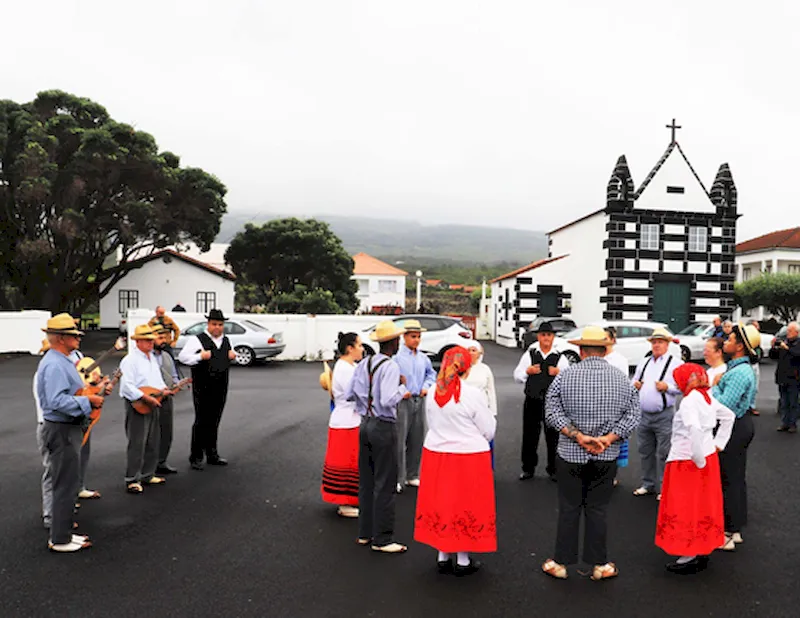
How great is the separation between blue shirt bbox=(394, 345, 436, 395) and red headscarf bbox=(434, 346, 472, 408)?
7.10 ft

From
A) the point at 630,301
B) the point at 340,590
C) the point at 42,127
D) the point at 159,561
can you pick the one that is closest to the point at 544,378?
the point at 340,590

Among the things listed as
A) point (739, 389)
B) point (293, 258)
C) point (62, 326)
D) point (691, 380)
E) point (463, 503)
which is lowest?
point (463, 503)

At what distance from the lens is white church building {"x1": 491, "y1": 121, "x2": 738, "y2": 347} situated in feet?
86.2

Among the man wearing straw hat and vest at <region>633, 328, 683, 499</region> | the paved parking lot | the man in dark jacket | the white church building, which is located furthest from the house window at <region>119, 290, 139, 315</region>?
the man wearing straw hat and vest at <region>633, 328, 683, 499</region>

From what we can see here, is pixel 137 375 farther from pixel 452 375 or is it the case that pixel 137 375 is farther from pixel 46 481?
pixel 452 375

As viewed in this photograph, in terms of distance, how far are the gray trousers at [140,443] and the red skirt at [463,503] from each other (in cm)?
358

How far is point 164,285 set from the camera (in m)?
37.5

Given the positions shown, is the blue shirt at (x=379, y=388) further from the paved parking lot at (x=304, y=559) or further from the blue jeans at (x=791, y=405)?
the blue jeans at (x=791, y=405)

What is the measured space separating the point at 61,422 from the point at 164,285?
34.6 metres

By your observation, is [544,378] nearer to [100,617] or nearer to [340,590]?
[340,590]

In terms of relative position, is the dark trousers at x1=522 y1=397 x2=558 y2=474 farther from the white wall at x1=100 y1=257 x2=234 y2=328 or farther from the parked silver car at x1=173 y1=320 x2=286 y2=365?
the white wall at x1=100 y1=257 x2=234 y2=328

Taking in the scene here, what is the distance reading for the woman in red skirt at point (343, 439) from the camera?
18.7 ft

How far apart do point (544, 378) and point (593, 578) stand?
2.75 m

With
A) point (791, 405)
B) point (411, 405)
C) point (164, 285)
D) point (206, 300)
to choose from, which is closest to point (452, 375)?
point (411, 405)
